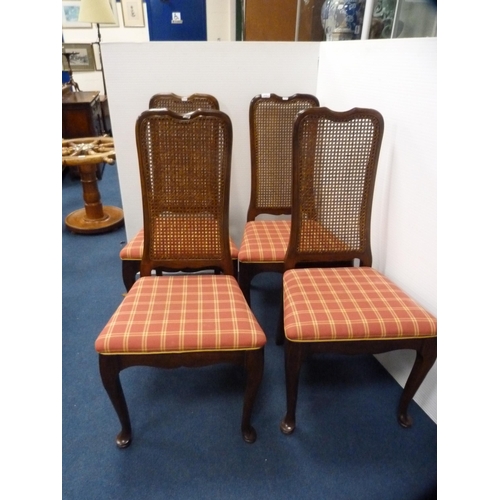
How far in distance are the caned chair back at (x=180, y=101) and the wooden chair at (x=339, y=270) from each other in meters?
0.70

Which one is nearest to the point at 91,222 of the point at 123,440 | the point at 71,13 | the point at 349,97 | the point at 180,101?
the point at 180,101

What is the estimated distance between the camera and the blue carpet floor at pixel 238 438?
3.66 ft

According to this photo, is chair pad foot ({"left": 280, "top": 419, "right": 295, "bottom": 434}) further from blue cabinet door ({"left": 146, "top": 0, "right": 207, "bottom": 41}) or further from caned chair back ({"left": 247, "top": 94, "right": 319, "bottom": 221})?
blue cabinet door ({"left": 146, "top": 0, "right": 207, "bottom": 41})

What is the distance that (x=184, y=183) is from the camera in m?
1.29

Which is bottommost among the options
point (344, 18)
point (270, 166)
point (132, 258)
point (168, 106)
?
point (132, 258)

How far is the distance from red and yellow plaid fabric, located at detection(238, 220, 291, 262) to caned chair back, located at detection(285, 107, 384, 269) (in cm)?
12

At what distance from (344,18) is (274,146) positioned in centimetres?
74

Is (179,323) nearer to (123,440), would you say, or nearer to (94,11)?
(123,440)

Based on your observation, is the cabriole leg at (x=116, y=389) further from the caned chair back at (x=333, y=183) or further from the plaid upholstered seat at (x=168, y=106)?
the caned chair back at (x=333, y=183)

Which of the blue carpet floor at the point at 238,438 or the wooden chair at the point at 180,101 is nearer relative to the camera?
the blue carpet floor at the point at 238,438

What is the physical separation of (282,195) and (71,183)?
9.54 feet

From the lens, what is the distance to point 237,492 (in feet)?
3.59

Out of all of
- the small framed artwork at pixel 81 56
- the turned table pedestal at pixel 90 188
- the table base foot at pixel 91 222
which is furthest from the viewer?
the small framed artwork at pixel 81 56

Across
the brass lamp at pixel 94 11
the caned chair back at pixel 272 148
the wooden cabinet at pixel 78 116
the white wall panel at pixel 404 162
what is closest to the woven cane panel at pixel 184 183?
the caned chair back at pixel 272 148
